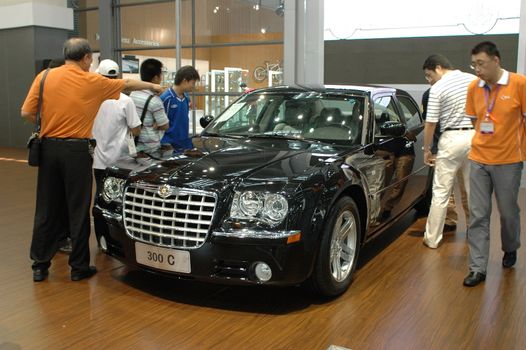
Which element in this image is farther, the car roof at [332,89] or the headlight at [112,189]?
the car roof at [332,89]

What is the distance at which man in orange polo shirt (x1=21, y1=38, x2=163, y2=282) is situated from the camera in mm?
3777

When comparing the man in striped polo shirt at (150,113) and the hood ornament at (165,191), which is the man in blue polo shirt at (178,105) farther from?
the hood ornament at (165,191)

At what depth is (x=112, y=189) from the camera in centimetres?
382

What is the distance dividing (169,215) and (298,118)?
1568 mm

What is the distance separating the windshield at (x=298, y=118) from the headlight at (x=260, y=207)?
1.13 meters

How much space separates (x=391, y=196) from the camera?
4.57 meters

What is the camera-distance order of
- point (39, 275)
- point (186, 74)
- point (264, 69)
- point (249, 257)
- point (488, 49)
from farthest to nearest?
point (264, 69) → point (186, 74) → point (39, 275) → point (488, 49) → point (249, 257)

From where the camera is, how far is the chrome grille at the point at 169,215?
3254 mm

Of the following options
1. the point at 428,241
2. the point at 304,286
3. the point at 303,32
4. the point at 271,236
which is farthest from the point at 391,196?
the point at 303,32

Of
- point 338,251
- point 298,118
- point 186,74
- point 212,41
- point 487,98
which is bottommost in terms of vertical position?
point 338,251

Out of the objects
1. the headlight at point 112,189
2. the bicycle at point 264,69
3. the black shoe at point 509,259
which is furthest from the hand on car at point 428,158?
the bicycle at point 264,69

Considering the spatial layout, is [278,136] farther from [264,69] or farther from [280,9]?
[264,69]

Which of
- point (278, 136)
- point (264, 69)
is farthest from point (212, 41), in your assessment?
point (278, 136)

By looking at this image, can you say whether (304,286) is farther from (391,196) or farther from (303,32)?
(303,32)
